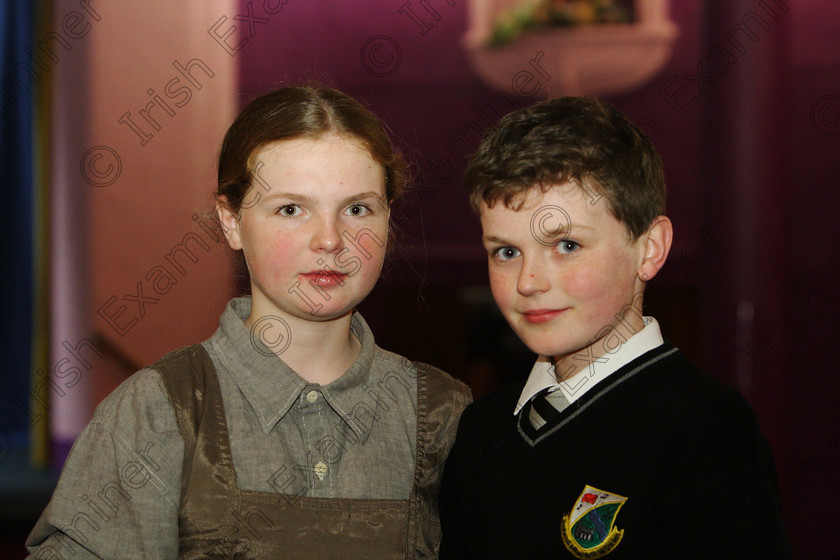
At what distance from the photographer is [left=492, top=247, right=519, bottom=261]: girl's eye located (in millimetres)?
1038

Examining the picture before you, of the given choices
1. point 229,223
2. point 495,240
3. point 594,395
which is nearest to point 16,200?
point 229,223

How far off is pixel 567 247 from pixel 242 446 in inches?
17.9

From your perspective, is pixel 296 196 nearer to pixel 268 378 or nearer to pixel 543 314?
pixel 268 378

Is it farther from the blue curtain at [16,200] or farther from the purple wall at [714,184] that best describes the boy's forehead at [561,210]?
the blue curtain at [16,200]

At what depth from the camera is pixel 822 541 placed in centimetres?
286

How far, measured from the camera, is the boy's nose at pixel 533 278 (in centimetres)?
99

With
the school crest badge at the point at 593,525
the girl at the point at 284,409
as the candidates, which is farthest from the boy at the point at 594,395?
the girl at the point at 284,409

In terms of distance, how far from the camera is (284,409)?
112 cm

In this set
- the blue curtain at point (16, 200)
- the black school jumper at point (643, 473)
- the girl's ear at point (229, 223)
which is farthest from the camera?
the blue curtain at point (16, 200)

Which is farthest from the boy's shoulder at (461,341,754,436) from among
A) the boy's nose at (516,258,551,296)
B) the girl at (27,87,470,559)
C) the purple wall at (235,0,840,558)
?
the purple wall at (235,0,840,558)

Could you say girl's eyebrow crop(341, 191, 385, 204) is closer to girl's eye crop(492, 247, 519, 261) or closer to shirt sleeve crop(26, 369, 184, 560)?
girl's eye crop(492, 247, 519, 261)

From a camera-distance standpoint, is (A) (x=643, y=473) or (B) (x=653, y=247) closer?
(A) (x=643, y=473)

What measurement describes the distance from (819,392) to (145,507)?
2498 mm

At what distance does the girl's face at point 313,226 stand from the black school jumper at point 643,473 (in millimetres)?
269
